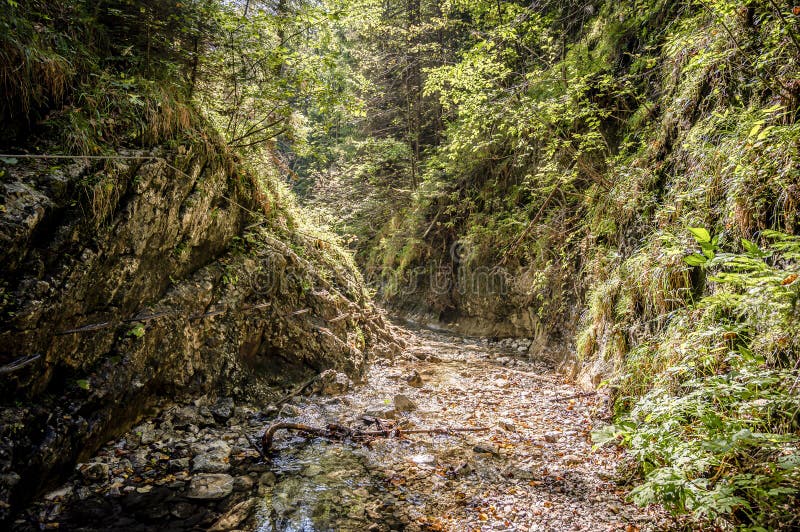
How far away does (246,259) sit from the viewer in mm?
5656

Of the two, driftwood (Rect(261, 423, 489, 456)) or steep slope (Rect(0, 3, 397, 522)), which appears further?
driftwood (Rect(261, 423, 489, 456))

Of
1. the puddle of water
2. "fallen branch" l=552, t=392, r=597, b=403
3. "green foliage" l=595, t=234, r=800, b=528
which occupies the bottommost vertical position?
"fallen branch" l=552, t=392, r=597, b=403

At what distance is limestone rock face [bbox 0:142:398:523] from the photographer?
3000 mm

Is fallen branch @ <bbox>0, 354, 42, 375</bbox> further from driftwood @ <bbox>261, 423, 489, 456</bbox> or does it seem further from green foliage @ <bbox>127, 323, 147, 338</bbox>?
driftwood @ <bbox>261, 423, 489, 456</bbox>

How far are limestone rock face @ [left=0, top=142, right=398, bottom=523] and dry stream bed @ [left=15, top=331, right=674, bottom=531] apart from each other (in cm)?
25

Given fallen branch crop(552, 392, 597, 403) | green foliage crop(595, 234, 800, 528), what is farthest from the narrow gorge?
fallen branch crop(552, 392, 597, 403)

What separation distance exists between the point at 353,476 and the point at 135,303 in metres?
2.95

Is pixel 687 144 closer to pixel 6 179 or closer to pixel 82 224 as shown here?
pixel 82 224

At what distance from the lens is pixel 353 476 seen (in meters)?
3.62

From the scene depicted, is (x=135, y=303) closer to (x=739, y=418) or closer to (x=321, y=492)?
(x=321, y=492)

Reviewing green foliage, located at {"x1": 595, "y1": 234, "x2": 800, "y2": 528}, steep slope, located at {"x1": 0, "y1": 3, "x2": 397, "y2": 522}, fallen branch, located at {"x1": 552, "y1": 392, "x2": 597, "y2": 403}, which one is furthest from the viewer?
fallen branch, located at {"x1": 552, "y1": 392, "x2": 597, "y2": 403}

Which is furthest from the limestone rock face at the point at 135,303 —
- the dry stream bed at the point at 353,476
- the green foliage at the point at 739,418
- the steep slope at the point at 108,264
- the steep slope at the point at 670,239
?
the steep slope at the point at 670,239

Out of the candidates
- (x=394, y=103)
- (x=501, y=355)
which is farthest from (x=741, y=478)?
(x=394, y=103)

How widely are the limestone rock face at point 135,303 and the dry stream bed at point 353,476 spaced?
0.84ft
